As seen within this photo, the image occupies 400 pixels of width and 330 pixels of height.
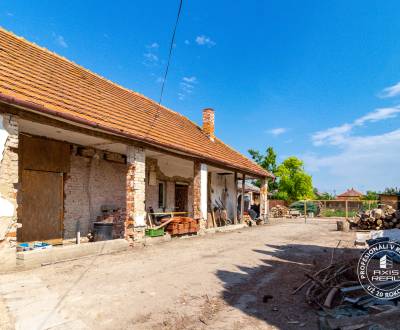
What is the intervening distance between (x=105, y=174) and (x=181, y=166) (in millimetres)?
5013

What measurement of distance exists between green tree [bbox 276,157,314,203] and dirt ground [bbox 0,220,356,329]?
37334 mm

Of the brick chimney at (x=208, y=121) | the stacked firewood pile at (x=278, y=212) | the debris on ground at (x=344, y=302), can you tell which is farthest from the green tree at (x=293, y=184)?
the debris on ground at (x=344, y=302)

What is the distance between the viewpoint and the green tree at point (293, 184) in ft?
143

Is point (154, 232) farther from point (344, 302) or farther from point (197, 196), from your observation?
point (344, 302)

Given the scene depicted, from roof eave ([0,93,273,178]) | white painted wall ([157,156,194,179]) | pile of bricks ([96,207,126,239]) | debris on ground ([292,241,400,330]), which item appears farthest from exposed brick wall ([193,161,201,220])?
debris on ground ([292,241,400,330])

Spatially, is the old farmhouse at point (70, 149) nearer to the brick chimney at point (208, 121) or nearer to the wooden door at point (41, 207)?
the wooden door at point (41, 207)

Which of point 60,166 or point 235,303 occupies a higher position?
point 60,166

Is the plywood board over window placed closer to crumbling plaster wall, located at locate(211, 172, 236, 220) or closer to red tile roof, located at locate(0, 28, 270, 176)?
red tile roof, located at locate(0, 28, 270, 176)

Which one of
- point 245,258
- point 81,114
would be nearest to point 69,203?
point 81,114

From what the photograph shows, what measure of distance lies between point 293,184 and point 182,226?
35066mm

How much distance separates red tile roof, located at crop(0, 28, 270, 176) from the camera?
7105mm

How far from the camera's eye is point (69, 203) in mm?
9953

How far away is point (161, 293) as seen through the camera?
4.77 metres

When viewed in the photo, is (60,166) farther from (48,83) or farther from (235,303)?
(235,303)
